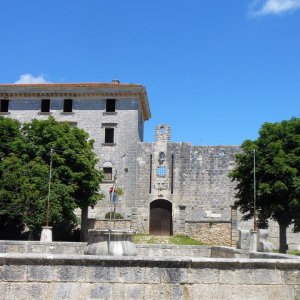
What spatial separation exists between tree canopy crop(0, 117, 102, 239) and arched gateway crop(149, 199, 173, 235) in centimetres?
715

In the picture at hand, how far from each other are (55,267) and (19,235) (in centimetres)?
2529

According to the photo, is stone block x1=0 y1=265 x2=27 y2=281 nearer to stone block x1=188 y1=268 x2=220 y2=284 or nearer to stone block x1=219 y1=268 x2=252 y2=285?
stone block x1=188 y1=268 x2=220 y2=284

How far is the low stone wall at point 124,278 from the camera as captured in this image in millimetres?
7645

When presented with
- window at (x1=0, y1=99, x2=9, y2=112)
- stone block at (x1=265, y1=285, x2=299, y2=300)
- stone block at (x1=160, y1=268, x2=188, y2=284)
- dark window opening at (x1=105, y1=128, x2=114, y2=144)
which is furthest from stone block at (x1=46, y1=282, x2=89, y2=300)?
window at (x1=0, y1=99, x2=9, y2=112)

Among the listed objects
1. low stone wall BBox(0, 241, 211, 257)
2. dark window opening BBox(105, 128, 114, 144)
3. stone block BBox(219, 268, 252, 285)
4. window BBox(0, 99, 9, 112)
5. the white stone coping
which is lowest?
low stone wall BBox(0, 241, 211, 257)

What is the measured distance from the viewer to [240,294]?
791 cm

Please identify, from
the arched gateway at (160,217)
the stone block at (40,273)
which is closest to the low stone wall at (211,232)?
the arched gateway at (160,217)

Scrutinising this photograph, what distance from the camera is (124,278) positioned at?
7727mm

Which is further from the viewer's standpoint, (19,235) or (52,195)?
(19,235)

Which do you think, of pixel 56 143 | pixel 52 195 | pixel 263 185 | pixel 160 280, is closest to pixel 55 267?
pixel 160 280

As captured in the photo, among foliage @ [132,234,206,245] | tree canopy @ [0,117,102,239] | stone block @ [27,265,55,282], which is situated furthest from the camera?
foliage @ [132,234,206,245]

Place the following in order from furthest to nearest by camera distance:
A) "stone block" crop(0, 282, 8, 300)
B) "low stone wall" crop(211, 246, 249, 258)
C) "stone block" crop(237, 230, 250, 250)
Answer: "stone block" crop(237, 230, 250, 250) < "low stone wall" crop(211, 246, 249, 258) < "stone block" crop(0, 282, 8, 300)

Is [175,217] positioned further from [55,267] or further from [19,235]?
[55,267]

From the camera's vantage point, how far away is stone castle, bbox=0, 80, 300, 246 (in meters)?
40.5
